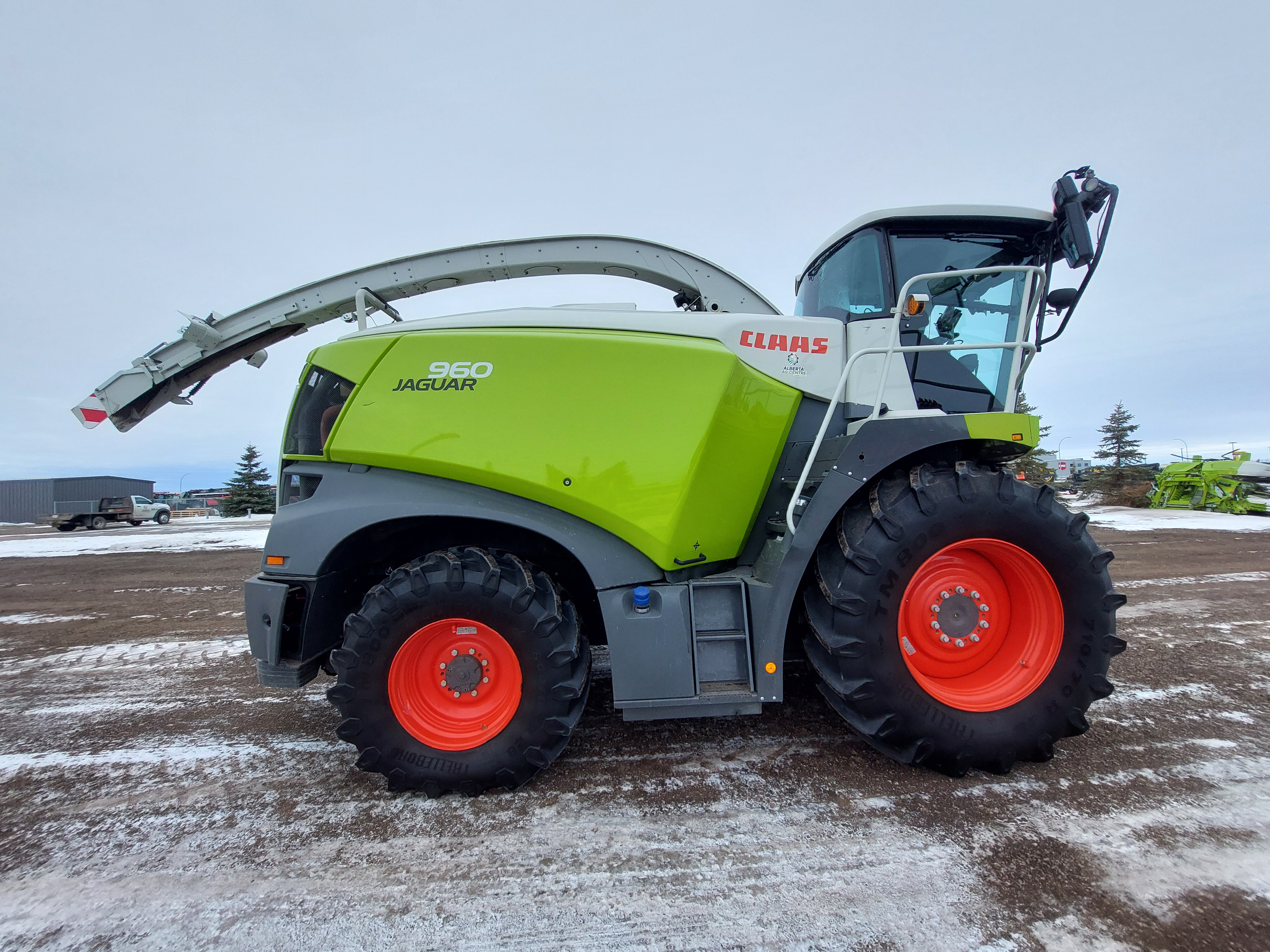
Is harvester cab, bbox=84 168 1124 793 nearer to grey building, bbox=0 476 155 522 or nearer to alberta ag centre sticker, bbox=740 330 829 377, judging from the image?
alberta ag centre sticker, bbox=740 330 829 377

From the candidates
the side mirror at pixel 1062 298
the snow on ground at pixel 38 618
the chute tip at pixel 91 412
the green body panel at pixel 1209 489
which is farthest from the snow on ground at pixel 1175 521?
the snow on ground at pixel 38 618

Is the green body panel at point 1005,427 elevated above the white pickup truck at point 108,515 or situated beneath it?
elevated above

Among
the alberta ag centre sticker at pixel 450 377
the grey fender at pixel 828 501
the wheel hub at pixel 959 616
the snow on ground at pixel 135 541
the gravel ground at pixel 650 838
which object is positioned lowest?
the gravel ground at pixel 650 838

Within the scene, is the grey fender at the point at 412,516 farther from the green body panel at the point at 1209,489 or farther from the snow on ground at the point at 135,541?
the green body panel at the point at 1209,489

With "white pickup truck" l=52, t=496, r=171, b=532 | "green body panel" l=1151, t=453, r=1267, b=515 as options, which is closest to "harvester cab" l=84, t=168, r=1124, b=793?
"green body panel" l=1151, t=453, r=1267, b=515

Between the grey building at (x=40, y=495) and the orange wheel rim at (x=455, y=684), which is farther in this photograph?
the grey building at (x=40, y=495)

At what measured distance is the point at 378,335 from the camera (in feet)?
8.41

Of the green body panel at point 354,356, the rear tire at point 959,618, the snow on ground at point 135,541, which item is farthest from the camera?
the snow on ground at point 135,541

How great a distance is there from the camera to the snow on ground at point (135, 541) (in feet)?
37.7

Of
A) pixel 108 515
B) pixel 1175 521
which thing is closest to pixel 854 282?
pixel 1175 521

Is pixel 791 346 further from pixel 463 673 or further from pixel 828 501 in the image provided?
pixel 463 673

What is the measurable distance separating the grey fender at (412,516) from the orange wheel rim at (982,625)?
1.25m

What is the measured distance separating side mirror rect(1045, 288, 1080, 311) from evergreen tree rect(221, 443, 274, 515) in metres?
39.9

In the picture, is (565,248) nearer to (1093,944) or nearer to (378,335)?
(378,335)
